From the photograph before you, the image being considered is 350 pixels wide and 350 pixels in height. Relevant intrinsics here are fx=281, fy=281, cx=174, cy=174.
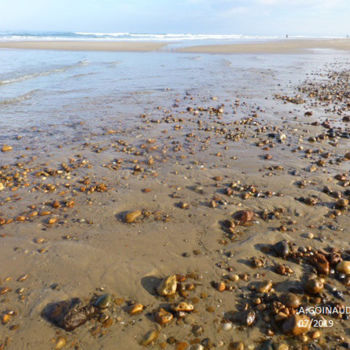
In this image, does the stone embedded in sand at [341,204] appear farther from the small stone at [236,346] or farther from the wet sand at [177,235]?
the small stone at [236,346]

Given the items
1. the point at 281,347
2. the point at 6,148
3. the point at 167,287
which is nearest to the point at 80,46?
the point at 6,148

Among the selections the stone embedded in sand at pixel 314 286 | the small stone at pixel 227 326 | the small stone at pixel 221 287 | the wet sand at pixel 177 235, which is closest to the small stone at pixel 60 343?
the wet sand at pixel 177 235

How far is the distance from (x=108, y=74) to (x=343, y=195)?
18208mm

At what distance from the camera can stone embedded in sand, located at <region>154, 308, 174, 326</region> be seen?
9.57 ft

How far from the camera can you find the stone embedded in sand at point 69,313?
9.43 ft

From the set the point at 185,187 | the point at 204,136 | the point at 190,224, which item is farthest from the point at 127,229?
the point at 204,136

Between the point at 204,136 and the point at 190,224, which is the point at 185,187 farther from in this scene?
the point at 204,136

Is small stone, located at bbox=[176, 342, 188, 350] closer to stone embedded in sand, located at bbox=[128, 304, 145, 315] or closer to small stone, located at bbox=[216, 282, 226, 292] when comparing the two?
stone embedded in sand, located at bbox=[128, 304, 145, 315]

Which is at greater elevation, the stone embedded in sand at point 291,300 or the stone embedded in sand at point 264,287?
the stone embedded in sand at point 291,300

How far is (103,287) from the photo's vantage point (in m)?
3.37

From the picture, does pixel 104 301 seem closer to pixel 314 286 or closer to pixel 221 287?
pixel 221 287
